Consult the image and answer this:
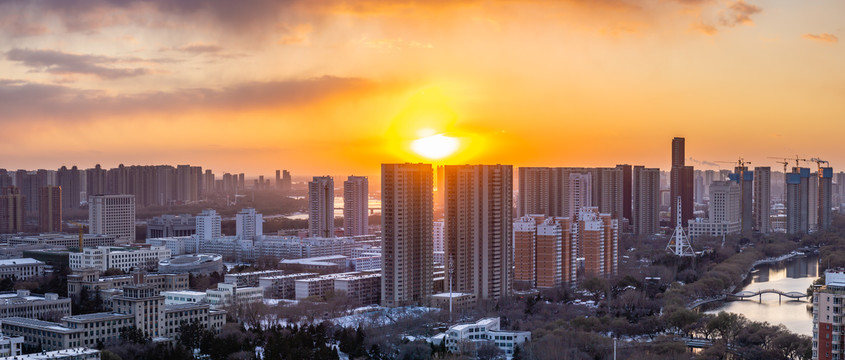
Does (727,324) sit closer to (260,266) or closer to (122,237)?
(260,266)

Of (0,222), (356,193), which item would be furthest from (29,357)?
(0,222)

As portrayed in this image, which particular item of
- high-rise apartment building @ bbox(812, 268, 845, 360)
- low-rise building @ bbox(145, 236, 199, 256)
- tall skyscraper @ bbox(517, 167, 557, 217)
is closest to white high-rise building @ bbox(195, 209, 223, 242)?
low-rise building @ bbox(145, 236, 199, 256)

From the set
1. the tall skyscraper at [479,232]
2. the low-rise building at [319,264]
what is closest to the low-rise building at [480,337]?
the tall skyscraper at [479,232]

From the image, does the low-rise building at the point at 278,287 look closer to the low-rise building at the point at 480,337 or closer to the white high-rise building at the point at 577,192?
the low-rise building at the point at 480,337

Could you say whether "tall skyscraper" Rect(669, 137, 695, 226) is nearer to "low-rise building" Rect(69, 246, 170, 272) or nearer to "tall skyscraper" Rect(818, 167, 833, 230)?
"tall skyscraper" Rect(818, 167, 833, 230)

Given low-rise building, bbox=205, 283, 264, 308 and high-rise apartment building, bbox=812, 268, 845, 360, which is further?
low-rise building, bbox=205, 283, 264, 308
